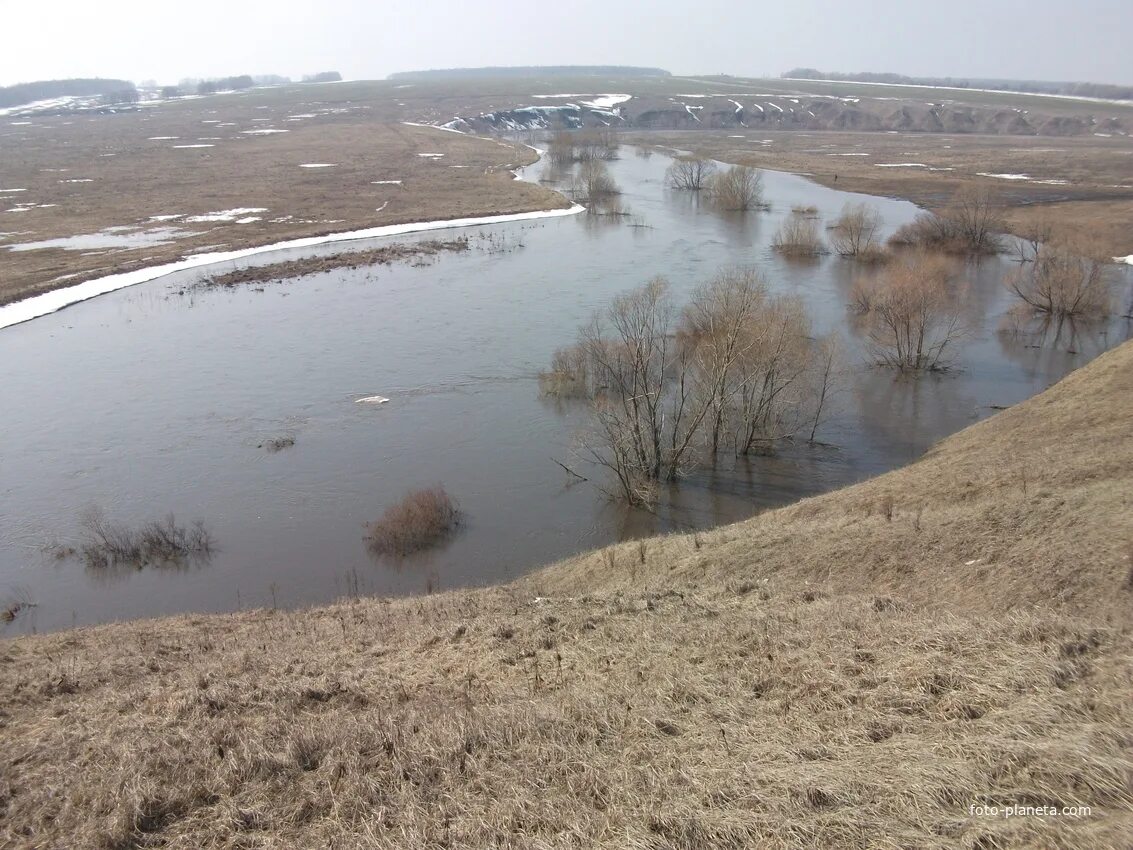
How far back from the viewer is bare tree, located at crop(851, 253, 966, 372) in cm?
2505

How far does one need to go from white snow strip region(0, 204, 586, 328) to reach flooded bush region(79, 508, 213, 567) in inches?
781

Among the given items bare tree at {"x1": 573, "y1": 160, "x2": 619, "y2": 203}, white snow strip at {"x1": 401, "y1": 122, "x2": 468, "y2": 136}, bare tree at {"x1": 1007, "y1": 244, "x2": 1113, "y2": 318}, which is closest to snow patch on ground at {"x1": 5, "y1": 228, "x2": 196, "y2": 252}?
bare tree at {"x1": 573, "y1": 160, "x2": 619, "y2": 203}

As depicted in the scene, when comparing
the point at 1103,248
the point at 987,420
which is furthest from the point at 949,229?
the point at 987,420

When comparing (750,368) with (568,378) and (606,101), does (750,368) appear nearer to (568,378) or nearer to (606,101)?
(568,378)

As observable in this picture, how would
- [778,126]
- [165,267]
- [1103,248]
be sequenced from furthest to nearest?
[778,126] < [165,267] < [1103,248]

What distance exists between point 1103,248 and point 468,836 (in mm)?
38950

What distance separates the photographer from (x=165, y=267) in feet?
130

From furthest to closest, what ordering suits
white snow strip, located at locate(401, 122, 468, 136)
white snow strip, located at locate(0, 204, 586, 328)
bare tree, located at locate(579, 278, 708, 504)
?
white snow strip, located at locate(401, 122, 468, 136), white snow strip, located at locate(0, 204, 586, 328), bare tree, located at locate(579, 278, 708, 504)

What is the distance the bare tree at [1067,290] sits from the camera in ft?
96.2

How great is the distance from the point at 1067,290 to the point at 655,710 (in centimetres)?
3013

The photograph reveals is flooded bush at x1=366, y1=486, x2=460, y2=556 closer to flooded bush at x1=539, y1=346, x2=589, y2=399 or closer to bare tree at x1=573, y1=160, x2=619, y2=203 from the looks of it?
flooded bush at x1=539, y1=346, x2=589, y2=399

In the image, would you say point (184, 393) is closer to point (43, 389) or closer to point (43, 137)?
point (43, 389)

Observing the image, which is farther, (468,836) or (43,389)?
(43,389)

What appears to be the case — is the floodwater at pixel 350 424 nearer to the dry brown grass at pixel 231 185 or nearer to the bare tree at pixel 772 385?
the bare tree at pixel 772 385
